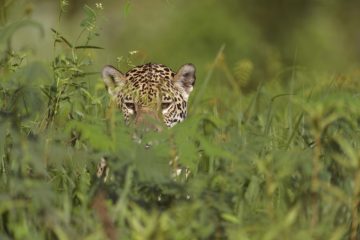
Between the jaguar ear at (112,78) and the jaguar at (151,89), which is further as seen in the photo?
the jaguar ear at (112,78)

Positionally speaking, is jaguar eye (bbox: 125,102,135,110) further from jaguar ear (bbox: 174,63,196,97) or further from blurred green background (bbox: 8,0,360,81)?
blurred green background (bbox: 8,0,360,81)

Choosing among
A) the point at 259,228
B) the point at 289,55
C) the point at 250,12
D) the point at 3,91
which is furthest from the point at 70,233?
the point at 250,12

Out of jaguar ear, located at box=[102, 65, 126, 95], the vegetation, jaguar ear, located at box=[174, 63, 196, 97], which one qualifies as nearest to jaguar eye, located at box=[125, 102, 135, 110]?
jaguar ear, located at box=[102, 65, 126, 95]

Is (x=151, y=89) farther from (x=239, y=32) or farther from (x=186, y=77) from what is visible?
(x=239, y=32)

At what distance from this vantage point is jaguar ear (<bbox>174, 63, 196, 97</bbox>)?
8414 mm

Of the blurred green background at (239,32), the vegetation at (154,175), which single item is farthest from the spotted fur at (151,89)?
the blurred green background at (239,32)

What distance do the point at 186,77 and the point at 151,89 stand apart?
1.51ft

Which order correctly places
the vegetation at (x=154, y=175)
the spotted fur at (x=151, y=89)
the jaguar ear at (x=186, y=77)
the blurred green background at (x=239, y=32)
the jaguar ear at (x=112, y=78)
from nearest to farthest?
the vegetation at (x=154, y=175) < the spotted fur at (x=151, y=89) < the jaguar ear at (x=112, y=78) < the jaguar ear at (x=186, y=77) < the blurred green background at (x=239, y=32)

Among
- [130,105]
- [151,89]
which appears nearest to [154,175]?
[130,105]

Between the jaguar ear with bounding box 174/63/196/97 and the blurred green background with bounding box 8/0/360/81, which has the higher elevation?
the blurred green background with bounding box 8/0/360/81

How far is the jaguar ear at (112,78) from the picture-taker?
8.03m

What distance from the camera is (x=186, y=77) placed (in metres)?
8.47

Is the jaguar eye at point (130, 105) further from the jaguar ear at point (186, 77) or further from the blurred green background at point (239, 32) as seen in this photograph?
the blurred green background at point (239, 32)

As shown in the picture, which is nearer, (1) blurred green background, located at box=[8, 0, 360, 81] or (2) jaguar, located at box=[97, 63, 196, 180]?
(2) jaguar, located at box=[97, 63, 196, 180]
